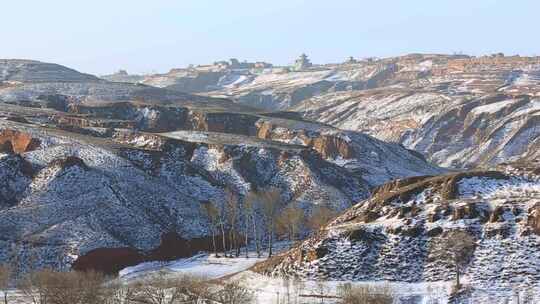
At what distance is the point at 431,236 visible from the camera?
70812 mm

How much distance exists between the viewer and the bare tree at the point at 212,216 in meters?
93.5

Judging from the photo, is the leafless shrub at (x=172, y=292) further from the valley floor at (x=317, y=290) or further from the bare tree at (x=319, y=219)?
the bare tree at (x=319, y=219)

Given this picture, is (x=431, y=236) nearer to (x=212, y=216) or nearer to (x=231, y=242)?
(x=231, y=242)

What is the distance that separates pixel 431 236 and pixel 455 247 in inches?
188

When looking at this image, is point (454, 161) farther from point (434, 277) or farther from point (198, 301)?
point (198, 301)

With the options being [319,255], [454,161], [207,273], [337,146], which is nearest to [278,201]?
[207,273]

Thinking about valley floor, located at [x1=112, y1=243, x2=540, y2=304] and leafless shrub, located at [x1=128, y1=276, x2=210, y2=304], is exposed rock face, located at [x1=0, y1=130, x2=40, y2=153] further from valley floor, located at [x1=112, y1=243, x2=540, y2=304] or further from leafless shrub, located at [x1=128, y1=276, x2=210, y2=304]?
leafless shrub, located at [x1=128, y1=276, x2=210, y2=304]

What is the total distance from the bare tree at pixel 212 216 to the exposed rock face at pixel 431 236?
17540mm

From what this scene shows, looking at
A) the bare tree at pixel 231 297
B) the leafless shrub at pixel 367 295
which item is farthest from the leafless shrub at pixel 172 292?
the leafless shrub at pixel 367 295

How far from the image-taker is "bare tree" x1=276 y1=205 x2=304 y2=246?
91.2 meters

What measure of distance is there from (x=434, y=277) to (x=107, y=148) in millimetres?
62602

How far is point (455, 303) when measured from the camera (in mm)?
61500

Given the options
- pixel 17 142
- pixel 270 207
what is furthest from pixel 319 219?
pixel 17 142

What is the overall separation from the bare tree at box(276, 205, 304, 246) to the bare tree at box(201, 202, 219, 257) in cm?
778
